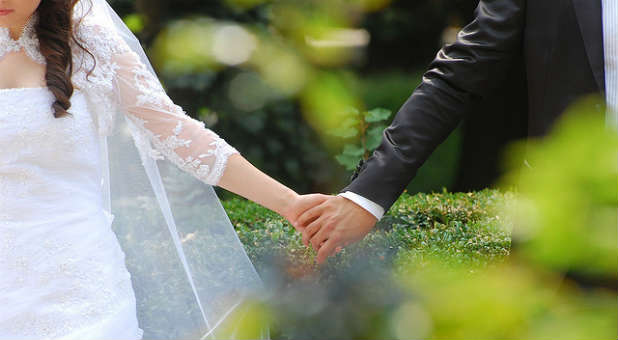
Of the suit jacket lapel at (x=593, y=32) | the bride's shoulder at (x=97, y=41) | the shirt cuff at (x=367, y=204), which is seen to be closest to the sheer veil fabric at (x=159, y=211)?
the bride's shoulder at (x=97, y=41)

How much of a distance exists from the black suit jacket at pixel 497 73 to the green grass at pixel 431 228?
251 millimetres

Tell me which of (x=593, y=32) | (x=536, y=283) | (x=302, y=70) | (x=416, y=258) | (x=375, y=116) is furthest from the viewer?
(x=375, y=116)

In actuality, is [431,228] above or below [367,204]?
below

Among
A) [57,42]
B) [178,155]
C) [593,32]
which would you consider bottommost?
[178,155]

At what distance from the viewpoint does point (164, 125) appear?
2023 mm

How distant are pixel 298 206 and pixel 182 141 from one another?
0.44 m

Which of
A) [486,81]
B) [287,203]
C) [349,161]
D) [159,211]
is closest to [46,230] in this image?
[159,211]

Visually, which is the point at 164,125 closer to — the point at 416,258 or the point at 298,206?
the point at 298,206

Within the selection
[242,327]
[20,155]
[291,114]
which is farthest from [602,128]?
[291,114]

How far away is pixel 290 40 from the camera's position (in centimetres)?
89

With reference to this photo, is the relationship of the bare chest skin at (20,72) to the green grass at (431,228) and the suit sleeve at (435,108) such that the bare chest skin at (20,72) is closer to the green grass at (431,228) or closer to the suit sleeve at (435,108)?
the green grass at (431,228)

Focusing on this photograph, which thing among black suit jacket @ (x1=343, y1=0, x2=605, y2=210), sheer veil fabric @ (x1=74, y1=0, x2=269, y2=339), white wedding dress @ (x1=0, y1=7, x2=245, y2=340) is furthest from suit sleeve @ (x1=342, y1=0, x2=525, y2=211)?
white wedding dress @ (x1=0, y1=7, x2=245, y2=340)

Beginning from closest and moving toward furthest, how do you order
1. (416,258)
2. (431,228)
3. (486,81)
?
(416,258) < (486,81) < (431,228)

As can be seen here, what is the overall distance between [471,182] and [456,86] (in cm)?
446
